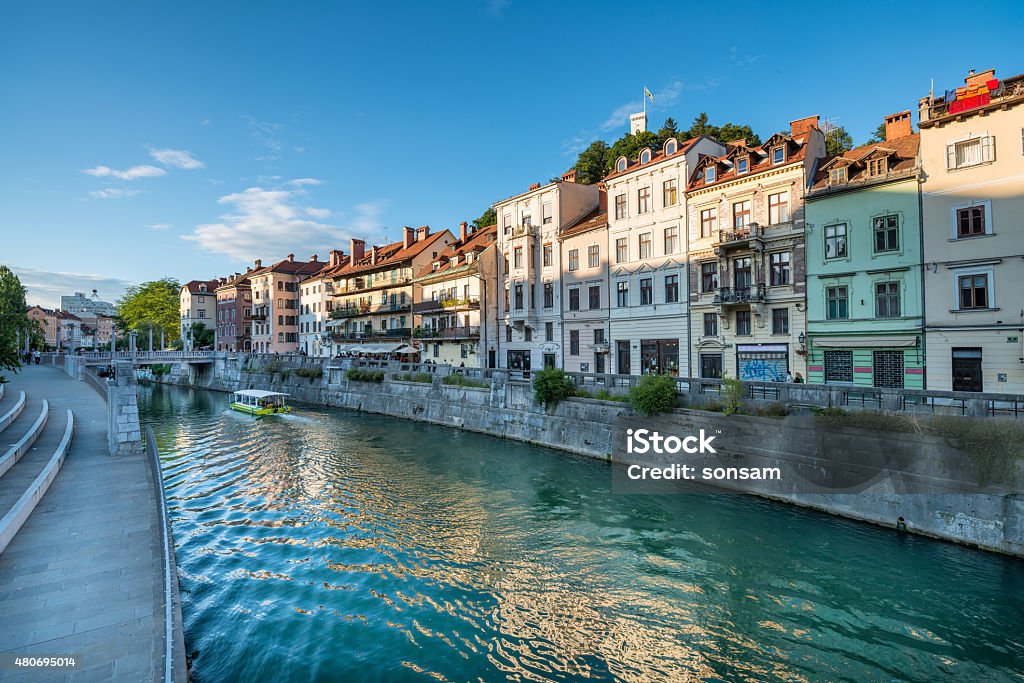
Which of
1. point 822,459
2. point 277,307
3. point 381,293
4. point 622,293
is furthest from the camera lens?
point 277,307

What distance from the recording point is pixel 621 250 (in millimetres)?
34531

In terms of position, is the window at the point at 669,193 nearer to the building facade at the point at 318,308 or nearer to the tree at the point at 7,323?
the tree at the point at 7,323

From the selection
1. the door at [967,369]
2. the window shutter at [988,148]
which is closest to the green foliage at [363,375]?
the door at [967,369]

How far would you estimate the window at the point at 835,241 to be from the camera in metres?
24.6

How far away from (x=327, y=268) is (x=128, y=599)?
222ft

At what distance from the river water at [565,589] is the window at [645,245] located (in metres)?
17.7

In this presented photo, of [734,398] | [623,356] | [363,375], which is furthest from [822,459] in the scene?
[363,375]

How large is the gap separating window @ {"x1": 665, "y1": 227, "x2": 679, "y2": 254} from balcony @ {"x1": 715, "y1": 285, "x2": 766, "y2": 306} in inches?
179

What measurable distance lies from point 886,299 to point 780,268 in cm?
508

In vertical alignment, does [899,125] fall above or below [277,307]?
above

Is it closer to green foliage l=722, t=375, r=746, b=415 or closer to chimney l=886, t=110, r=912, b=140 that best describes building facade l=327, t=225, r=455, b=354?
green foliage l=722, t=375, r=746, b=415

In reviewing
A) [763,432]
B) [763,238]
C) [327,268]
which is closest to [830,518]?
[763,432]

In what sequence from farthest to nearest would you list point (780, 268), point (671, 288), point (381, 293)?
→ point (381, 293), point (671, 288), point (780, 268)

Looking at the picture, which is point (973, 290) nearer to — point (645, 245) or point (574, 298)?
point (645, 245)
